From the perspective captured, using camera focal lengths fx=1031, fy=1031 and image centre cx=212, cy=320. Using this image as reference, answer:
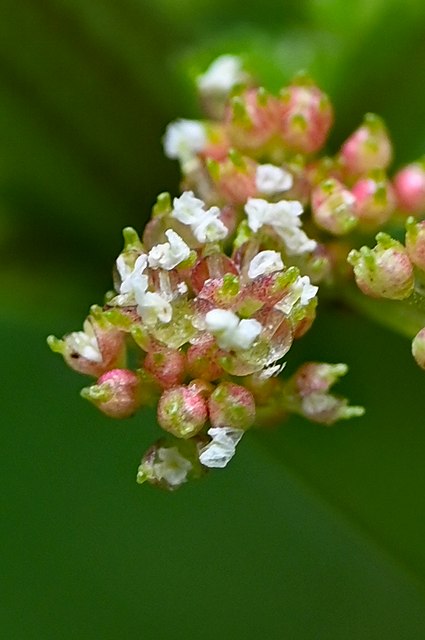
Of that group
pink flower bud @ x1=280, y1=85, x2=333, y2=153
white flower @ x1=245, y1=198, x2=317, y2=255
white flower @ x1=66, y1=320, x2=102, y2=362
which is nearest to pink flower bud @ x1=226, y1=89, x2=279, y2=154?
pink flower bud @ x1=280, y1=85, x2=333, y2=153

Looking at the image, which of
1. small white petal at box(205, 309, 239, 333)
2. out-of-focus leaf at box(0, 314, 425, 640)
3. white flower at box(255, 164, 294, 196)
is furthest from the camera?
out-of-focus leaf at box(0, 314, 425, 640)

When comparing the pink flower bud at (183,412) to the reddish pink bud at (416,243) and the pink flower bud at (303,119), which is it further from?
the pink flower bud at (303,119)

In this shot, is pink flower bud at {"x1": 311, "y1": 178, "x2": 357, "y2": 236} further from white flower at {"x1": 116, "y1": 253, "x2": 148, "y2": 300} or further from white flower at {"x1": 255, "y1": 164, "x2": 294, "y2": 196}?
white flower at {"x1": 116, "y1": 253, "x2": 148, "y2": 300}

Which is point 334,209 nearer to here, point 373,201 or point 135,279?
point 373,201

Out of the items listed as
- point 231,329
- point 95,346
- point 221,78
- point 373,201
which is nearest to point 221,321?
point 231,329

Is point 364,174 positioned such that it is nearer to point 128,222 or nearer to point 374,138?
point 374,138

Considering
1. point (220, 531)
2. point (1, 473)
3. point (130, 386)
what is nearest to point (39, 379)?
point (1, 473)
